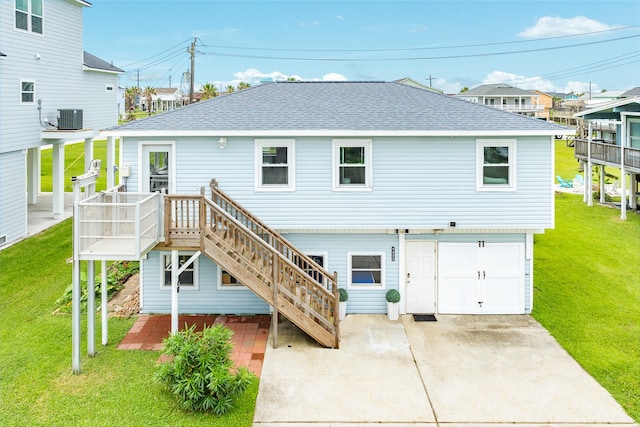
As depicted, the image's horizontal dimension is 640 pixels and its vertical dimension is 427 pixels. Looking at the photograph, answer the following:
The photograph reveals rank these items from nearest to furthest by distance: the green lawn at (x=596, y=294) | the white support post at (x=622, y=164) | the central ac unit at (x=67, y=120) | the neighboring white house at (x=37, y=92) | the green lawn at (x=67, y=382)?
the green lawn at (x=67, y=382)
the green lawn at (x=596, y=294)
the neighboring white house at (x=37, y=92)
the central ac unit at (x=67, y=120)
the white support post at (x=622, y=164)

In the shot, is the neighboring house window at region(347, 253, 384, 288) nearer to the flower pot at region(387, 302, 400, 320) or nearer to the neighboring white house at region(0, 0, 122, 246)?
the flower pot at region(387, 302, 400, 320)

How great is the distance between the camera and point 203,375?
7848 millimetres

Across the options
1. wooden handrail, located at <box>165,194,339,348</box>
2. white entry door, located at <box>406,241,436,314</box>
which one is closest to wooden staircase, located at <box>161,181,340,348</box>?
wooden handrail, located at <box>165,194,339,348</box>

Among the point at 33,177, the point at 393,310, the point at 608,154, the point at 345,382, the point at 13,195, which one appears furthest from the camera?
the point at 608,154

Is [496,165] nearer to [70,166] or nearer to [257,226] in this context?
[257,226]

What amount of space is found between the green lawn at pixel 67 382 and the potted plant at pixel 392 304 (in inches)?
174

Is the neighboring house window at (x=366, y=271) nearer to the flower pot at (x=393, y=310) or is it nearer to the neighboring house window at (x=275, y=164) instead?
the flower pot at (x=393, y=310)

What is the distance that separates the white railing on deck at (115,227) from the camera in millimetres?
9211

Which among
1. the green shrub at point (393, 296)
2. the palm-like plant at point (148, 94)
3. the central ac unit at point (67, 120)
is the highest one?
the palm-like plant at point (148, 94)

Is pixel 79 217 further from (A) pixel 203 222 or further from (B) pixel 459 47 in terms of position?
(B) pixel 459 47

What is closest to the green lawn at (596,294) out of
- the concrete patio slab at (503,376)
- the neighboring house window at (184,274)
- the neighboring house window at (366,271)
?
the concrete patio slab at (503,376)

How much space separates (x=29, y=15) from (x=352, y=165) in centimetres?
1480

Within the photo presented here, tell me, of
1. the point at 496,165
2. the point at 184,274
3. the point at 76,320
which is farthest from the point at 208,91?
the point at 76,320

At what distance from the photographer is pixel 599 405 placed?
8180 mm
